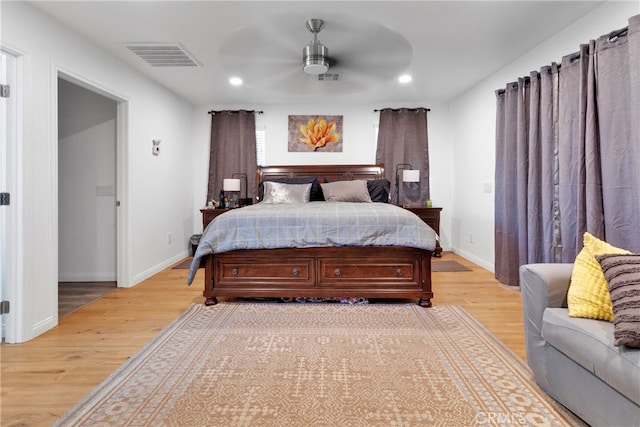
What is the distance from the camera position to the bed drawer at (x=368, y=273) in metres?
2.92

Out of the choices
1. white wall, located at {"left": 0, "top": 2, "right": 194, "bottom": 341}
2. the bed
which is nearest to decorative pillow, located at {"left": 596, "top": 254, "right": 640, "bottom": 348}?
the bed

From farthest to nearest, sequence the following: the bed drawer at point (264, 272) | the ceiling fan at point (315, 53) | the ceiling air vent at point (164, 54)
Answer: the ceiling air vent at point (164, 54), the bed drawer at point (264, 272), the ceiling fan at point (315, 53)

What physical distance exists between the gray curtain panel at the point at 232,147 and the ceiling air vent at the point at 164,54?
1.72 metres

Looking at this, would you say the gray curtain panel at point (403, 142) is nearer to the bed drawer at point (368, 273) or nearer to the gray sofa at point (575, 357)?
the bed drawer at point (368, 273)

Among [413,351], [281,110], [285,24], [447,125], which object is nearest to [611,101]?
[413,351]

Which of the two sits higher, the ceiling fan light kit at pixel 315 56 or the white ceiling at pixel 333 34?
the white ceiling at pixel 333 34

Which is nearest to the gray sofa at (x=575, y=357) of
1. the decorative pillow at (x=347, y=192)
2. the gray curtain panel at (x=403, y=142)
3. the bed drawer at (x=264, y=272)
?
the bed drawer at (x=264, y=272)

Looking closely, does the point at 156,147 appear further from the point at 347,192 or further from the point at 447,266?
the point at 447,266

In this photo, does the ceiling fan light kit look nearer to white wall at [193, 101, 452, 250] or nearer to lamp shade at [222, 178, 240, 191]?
white wall at [193, 101, 452, 250]

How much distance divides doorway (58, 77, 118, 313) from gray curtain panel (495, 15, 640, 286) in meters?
4.37

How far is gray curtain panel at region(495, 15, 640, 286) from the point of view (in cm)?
222

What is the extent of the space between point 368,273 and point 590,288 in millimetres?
1674

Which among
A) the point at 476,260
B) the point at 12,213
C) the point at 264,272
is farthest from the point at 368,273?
the point at 12,213

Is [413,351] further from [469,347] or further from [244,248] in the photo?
[244,248]
